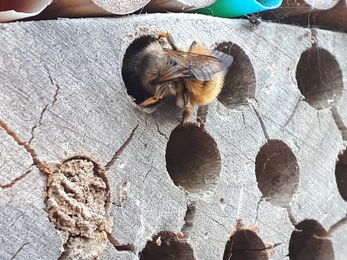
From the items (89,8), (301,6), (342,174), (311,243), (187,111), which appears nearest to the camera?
(89,8)

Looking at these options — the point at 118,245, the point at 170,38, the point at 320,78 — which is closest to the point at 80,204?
the point at 118,245

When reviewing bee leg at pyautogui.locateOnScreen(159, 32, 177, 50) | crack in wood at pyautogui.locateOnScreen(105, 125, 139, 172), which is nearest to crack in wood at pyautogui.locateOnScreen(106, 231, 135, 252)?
crack in wood at pyautogui.locateOnScreen(105, 125, 139, 172)

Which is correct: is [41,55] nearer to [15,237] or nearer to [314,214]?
[15,237]

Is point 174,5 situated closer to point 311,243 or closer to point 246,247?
point 246,247

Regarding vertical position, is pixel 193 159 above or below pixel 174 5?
below

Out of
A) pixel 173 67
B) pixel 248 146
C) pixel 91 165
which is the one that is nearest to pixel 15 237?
pixel 91 165

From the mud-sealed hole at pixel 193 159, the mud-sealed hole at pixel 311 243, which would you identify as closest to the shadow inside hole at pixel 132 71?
the mud-sealed hole at pixel 193 159
